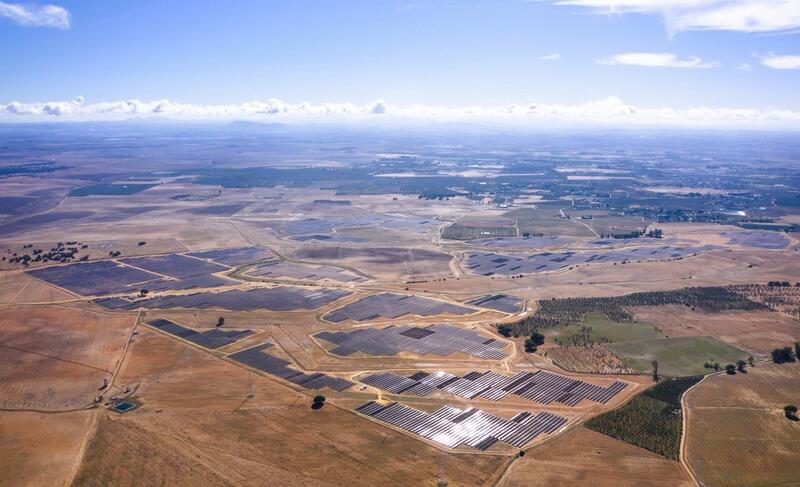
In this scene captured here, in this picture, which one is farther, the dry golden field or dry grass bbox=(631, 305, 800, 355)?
dry grass bbox=(631, 305, 800, 355)

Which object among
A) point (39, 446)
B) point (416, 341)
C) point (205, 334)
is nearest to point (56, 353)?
point (205, 334)

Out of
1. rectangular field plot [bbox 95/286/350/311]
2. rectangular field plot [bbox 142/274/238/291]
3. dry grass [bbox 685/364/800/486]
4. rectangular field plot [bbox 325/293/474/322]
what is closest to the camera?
dry grass [bbox 685/364/800/486]

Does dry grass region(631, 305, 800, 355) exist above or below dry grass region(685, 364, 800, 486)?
above

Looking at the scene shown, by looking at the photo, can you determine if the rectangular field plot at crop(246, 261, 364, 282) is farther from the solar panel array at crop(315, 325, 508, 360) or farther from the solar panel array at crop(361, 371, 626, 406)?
the solar panel array at crop(361, 371, 626, 406)

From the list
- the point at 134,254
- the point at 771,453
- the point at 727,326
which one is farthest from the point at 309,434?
the point at 134,254

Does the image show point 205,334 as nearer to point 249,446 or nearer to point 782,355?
point 249,446

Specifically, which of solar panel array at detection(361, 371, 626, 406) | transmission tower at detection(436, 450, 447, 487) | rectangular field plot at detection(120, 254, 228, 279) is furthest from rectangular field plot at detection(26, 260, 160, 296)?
transmission tower at detection(436, 450, 447, 487)
